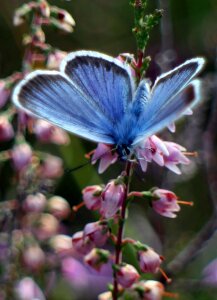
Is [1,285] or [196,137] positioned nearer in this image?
[1,285]

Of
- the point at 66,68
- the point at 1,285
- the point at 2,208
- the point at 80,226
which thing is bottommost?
the point at 80,226

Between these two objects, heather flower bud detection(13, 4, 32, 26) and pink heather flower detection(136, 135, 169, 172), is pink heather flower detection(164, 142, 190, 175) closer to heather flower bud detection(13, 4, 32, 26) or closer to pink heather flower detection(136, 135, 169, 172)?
pink heather flower detection(136, 135, 169, 172)

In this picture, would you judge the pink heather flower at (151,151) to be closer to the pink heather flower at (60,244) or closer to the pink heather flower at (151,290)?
the pink heather flower at (151,290)

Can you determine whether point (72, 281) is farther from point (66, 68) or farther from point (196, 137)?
point (66, 68)

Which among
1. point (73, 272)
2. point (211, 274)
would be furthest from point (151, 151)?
point (211, 274)

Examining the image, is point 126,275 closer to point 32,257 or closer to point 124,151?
point 124,151

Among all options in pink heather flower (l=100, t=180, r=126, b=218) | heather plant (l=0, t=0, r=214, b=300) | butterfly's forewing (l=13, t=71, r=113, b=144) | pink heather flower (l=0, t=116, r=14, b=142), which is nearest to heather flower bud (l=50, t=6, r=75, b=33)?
heather plant (l=0, t=0, r=214, b=300)

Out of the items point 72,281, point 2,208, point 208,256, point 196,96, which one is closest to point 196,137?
point 208,256
